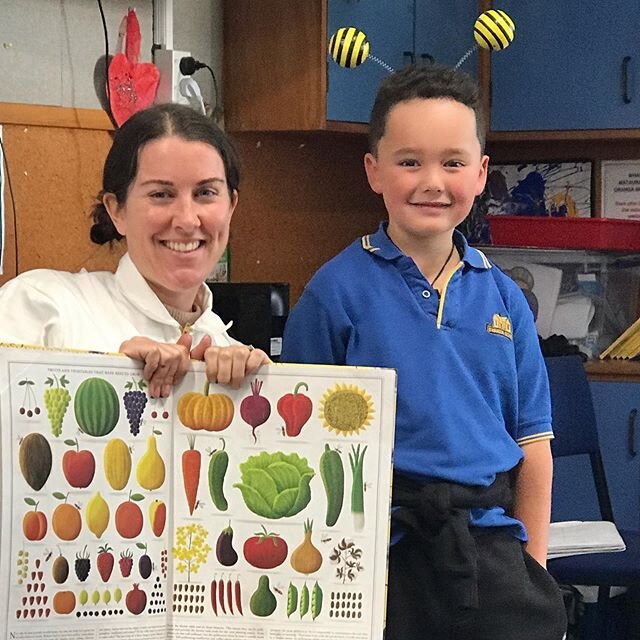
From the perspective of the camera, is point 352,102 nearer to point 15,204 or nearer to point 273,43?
point 273,43

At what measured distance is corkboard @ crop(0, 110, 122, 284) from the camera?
227 centimetres

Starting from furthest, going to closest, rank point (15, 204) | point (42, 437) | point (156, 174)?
point (15, 204)
point (156, 174)
point (42, 437)

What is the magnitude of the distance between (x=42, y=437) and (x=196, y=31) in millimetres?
1820

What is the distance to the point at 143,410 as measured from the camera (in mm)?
1271

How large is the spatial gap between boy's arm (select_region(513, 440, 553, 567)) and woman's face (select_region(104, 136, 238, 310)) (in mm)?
523

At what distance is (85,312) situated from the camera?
1409 mm

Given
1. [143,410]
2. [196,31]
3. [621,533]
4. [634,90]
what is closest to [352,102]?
[196,31]

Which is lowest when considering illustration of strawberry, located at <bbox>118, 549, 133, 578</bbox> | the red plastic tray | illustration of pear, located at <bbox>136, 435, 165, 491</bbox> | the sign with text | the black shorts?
the black shorts

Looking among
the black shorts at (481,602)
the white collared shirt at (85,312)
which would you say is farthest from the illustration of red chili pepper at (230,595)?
the white collared shirt at (85,312)

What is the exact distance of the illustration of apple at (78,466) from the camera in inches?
48.8

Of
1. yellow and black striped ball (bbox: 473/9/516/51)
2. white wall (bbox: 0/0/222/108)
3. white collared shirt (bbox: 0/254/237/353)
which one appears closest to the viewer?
white collared shirt (bbox: 0/254/237/353)

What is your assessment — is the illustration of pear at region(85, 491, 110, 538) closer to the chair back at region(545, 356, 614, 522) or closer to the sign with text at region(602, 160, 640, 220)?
the chair back at region(545, 356, 614, 522)

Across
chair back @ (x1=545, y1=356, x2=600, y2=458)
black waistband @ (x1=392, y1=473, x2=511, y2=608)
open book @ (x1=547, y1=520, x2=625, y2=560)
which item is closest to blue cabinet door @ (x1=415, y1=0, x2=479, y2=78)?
chair back @ (x1=545, y1=356, x2=600, y2=458)

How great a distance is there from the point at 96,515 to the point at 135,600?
0.37 feet
